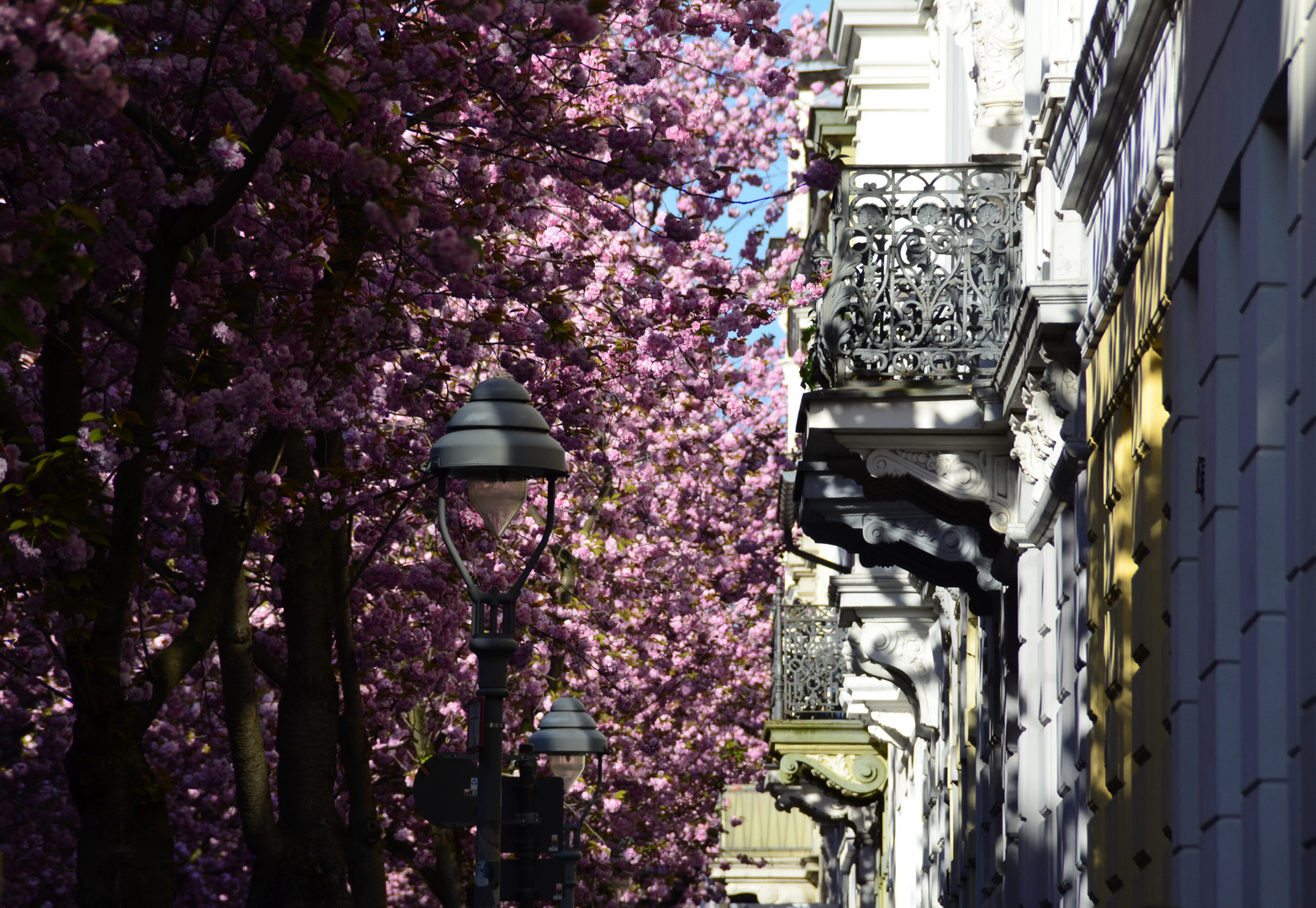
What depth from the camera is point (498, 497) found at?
10164 millimetres

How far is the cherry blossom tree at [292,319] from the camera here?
9.59m

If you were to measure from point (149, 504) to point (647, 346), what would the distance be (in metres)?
5.03

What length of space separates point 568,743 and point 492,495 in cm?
809

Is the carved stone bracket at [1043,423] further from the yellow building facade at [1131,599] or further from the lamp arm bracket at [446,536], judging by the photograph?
the lamp arm bracket at [446,536]

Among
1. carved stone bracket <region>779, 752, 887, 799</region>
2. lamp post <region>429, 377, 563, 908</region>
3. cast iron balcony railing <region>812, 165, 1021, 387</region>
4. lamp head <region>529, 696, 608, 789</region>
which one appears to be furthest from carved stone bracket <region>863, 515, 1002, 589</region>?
carved stone bracket <region>779, 752, 887, 799</region>

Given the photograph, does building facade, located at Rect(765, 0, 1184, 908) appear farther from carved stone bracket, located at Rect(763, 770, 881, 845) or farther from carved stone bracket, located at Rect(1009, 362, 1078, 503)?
carved stone bracket, located at Rect(763, 770, 881, 845)

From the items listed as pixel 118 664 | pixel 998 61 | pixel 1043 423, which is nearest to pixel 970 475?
pixel 1043 423

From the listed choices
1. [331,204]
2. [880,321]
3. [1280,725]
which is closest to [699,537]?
[880,321]

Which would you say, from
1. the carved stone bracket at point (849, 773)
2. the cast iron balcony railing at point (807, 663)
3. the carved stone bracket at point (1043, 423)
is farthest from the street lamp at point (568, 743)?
the carved stone bracket at point (849, 773)

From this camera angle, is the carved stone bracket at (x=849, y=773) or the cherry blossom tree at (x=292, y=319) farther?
the carved stone bracket at (x=849, y=773)

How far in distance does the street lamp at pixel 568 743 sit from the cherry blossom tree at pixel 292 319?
146cm

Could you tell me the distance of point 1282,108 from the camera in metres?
6.75

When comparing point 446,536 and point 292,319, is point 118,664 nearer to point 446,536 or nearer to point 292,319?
point 446,536

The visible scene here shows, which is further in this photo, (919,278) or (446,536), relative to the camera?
(919,278)
